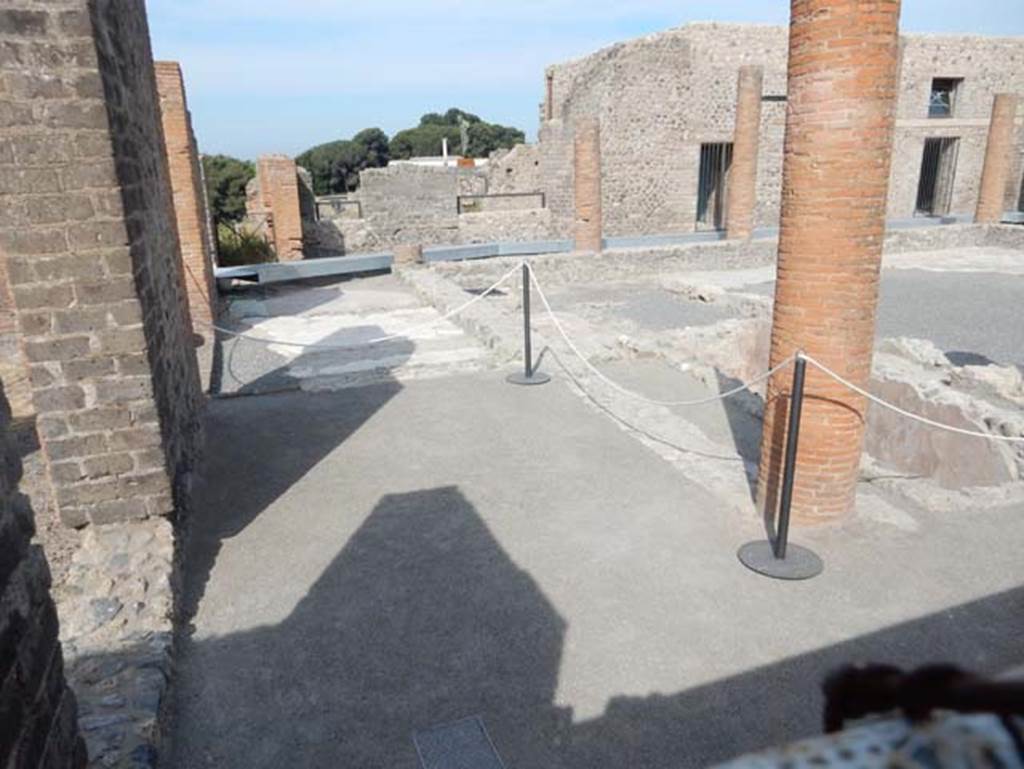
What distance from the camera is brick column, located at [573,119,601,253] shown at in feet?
51.0

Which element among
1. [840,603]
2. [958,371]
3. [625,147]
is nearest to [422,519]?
[840,603]

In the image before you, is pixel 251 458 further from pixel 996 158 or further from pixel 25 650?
pixel 996 158

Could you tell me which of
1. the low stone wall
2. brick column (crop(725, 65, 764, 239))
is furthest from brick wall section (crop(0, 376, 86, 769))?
the low stone wall

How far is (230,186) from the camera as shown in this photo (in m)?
35.6

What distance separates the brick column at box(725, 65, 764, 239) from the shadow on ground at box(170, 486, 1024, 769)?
1507cm

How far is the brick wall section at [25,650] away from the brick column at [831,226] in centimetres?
370

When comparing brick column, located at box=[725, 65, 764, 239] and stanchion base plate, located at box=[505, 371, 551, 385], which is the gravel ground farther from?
stanchion base plate, located at box=[505, 371, 551, 385]

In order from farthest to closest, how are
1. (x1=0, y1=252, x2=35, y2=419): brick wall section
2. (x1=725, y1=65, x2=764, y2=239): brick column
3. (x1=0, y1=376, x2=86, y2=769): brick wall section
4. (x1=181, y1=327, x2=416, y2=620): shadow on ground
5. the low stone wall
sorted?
the low stone wall
(x1=725, y1=65, x2=764, y2=239): brick column
(x1=0, y1=252, x2=35, y2=419): brick wall section
(x1=181, y1=327, x2=416, y2=620): shadow on ground
(x1=0, y1=376, x2=86, y2=769): brick wall section

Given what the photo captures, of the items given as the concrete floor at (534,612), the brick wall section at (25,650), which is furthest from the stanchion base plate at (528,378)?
the brick wall section at (25,650)

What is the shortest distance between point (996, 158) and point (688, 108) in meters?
8.32

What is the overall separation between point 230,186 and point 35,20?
35519mm

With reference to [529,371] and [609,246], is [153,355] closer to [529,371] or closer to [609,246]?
[529,371]

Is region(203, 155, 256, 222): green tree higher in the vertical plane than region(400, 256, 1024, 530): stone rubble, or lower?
higher

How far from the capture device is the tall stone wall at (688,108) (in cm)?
1953
